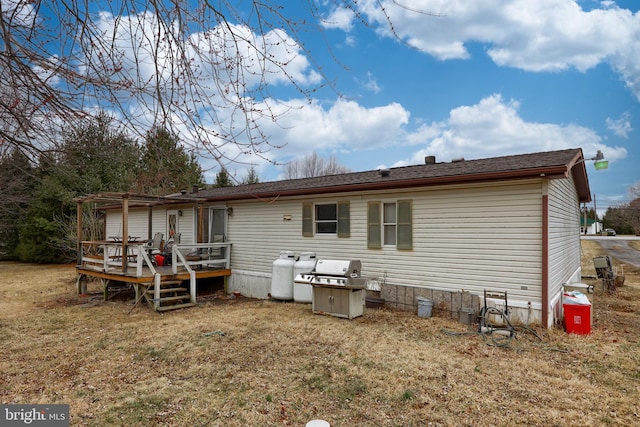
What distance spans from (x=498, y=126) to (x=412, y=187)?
4705 millimetres

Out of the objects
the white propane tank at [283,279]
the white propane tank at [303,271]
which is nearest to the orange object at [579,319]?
the white propane tank at [303,271]

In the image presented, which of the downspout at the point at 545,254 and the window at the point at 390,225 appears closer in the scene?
the downspout at the point at 545,254

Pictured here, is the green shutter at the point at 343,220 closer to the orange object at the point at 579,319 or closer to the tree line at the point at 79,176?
the tree line at the point at 79,176

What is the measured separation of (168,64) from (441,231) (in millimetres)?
6328

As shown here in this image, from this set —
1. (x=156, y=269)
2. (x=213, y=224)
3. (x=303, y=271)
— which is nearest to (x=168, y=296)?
(x=156, y=269)

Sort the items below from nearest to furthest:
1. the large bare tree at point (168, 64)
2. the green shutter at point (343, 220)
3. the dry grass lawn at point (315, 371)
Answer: the large bare tree at point (168, 64) → the dry grass lawn at point (315, 371) → the green shutter at point (343, 220)

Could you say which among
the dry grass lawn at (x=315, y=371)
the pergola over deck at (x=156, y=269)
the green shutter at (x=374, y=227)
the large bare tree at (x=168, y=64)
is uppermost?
the large bare tree at (x=168, y=64)

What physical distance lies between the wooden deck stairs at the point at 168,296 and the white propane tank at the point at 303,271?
2.61 m

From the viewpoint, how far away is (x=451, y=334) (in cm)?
638

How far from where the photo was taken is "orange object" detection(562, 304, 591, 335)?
642 cm

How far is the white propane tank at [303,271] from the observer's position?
29.9 ft

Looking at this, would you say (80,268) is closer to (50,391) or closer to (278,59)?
(50,391)

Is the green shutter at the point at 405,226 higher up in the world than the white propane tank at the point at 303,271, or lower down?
higher up

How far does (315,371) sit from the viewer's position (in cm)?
489
